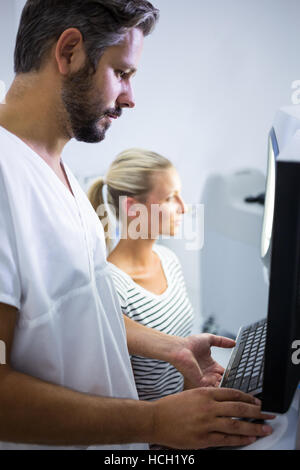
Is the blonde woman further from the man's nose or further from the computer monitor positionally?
the computer monitor

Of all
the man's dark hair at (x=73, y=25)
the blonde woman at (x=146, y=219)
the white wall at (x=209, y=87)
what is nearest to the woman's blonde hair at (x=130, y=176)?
the blonde woman at (x=146, y=219)

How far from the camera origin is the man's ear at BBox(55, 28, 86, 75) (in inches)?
28.9

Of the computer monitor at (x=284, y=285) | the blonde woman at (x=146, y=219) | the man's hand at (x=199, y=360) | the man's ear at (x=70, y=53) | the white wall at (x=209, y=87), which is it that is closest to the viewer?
the computer monitor at (x=284, y=285)

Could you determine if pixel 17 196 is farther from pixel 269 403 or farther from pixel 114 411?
pixel 269 403

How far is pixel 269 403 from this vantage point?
21.7 inches

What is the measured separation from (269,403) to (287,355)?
65mm

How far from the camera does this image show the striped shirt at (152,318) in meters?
1.28

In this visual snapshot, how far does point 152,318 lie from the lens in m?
1.31

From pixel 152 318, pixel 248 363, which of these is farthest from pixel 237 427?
pixel 152 318

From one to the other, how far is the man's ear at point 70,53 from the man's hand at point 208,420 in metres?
0.51

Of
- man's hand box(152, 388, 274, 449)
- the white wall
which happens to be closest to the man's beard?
man's hand box(152, 388, 274, 449)

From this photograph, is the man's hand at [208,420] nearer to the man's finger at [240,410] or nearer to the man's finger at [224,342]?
the man's finger at [240,410]

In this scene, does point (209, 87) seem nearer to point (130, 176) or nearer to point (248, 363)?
→ point (130, 176)

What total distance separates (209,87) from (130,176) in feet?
1.90
